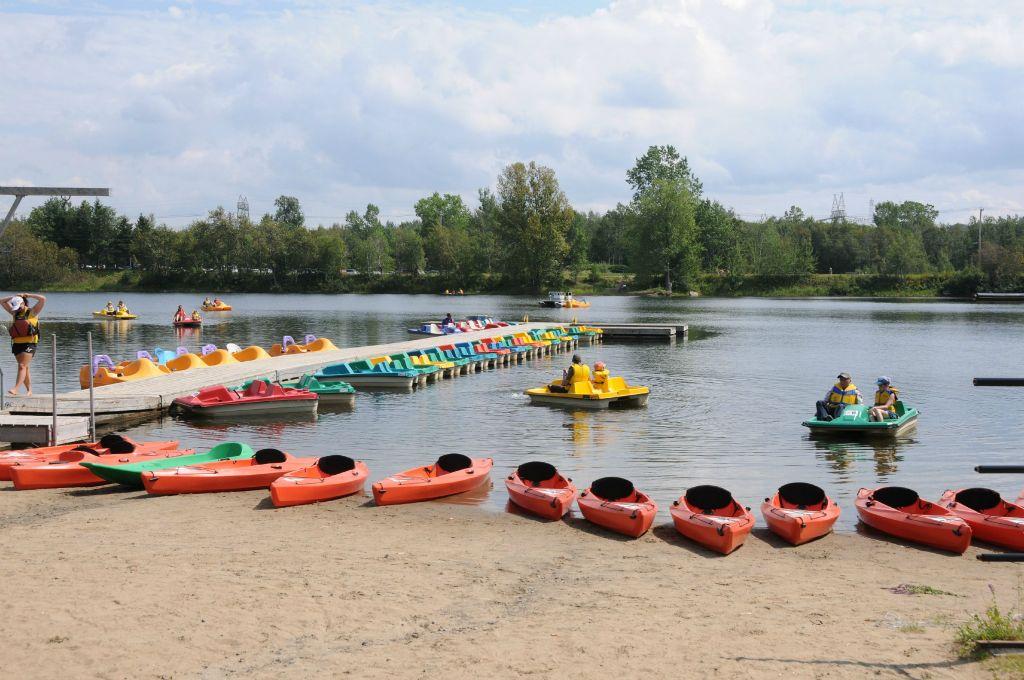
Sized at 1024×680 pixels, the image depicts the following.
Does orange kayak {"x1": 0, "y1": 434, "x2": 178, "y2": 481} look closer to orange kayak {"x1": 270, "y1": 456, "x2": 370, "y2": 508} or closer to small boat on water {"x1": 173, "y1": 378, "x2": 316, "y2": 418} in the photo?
orange kayak {"x1": 270, "y1": 456, "x2": 370, "y2": 508}

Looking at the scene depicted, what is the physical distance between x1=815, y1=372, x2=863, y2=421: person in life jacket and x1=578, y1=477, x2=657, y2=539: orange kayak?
898cm

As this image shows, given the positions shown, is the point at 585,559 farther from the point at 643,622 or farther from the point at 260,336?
the point at 260,336

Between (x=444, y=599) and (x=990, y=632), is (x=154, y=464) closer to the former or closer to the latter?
(x=444, y=599)

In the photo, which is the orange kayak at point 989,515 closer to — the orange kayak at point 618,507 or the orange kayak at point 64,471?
the orange kayak at point 618,507

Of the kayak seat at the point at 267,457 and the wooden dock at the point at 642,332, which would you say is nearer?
the kayak seat at the point at 267,457

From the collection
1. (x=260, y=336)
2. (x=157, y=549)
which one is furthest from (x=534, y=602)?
(x=260, y=336)

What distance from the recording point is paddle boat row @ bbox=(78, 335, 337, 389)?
1024 inches

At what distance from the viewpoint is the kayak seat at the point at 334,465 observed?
15070 mm

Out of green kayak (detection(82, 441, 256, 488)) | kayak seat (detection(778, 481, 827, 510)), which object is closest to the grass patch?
kayak seat (detection(778, 481, 827, 510))

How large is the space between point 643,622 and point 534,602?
1242mm

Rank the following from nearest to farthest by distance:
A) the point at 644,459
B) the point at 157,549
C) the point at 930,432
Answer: the point at 157,549 → the point at 644,459 → the point at 930,432

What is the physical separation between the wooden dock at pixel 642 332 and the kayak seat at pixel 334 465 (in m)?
35.9

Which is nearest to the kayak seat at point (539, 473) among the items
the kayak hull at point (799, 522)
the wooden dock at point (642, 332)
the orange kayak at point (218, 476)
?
the kayak hull at point (799, 522)

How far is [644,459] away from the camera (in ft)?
62.4
